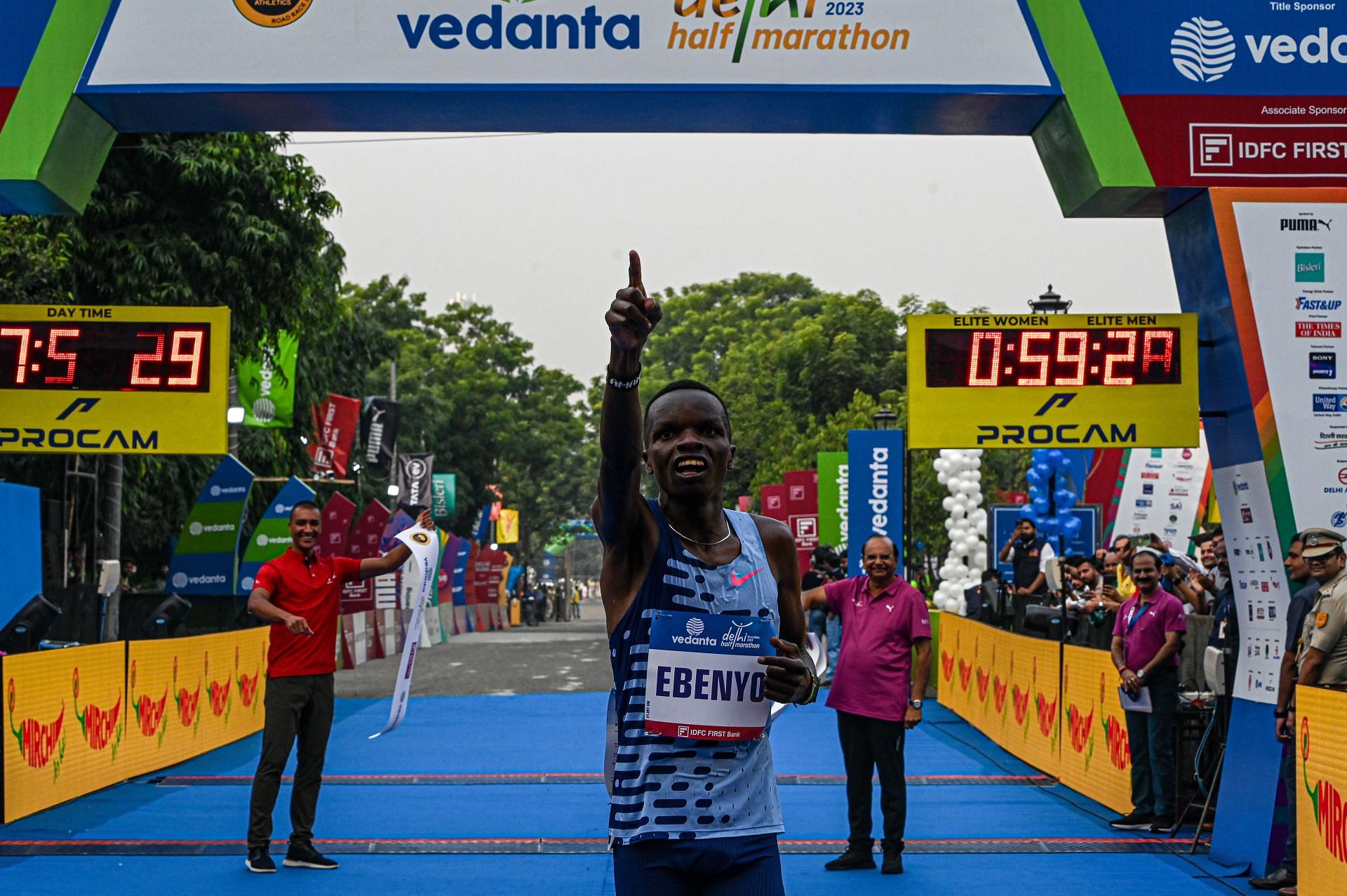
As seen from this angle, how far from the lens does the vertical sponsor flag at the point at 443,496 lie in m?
48.9

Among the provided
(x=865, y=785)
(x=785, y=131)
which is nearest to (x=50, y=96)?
(x=785, y=131)

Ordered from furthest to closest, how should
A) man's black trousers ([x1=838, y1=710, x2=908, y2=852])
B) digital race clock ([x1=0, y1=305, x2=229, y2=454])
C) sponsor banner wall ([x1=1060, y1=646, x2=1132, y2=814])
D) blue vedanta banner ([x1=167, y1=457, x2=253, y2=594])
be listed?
blue vedanta banner ([x1=167, y1=457, x2=253, y2=594]) < sponsor banner wall ([x1=1060, y1=646, x2=1132, y2=814]) < digital race clock ([x1=0, y1=305, x2=229, y2=454]) < man's black trousers ([x1=838, y1=710, x2=908, y2=852])

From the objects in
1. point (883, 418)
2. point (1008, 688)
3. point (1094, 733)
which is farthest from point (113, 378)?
point (883, 418)

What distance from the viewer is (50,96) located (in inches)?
351

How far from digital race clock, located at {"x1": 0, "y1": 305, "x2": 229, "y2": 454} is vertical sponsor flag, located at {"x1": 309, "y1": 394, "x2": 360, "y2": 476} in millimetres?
19588

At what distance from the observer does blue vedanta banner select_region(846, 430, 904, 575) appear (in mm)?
21703

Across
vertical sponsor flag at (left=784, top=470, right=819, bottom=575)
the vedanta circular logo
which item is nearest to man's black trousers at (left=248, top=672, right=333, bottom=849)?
the vedanta circular logo

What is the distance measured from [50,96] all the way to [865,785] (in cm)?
599

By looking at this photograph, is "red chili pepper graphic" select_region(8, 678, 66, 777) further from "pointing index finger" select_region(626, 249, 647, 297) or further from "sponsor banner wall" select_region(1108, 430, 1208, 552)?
"sponsor banner wall" select_region(1108, 430, 1208, 552)

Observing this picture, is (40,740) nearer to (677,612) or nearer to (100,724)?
(100,724)

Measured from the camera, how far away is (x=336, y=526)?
2578cm

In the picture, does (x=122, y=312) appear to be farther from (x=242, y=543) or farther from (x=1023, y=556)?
(x=242, y=543)

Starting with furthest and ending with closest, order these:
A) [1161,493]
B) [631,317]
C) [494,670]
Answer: [494,670] → [1161,493] → [631,317]

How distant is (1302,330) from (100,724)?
350 inches
